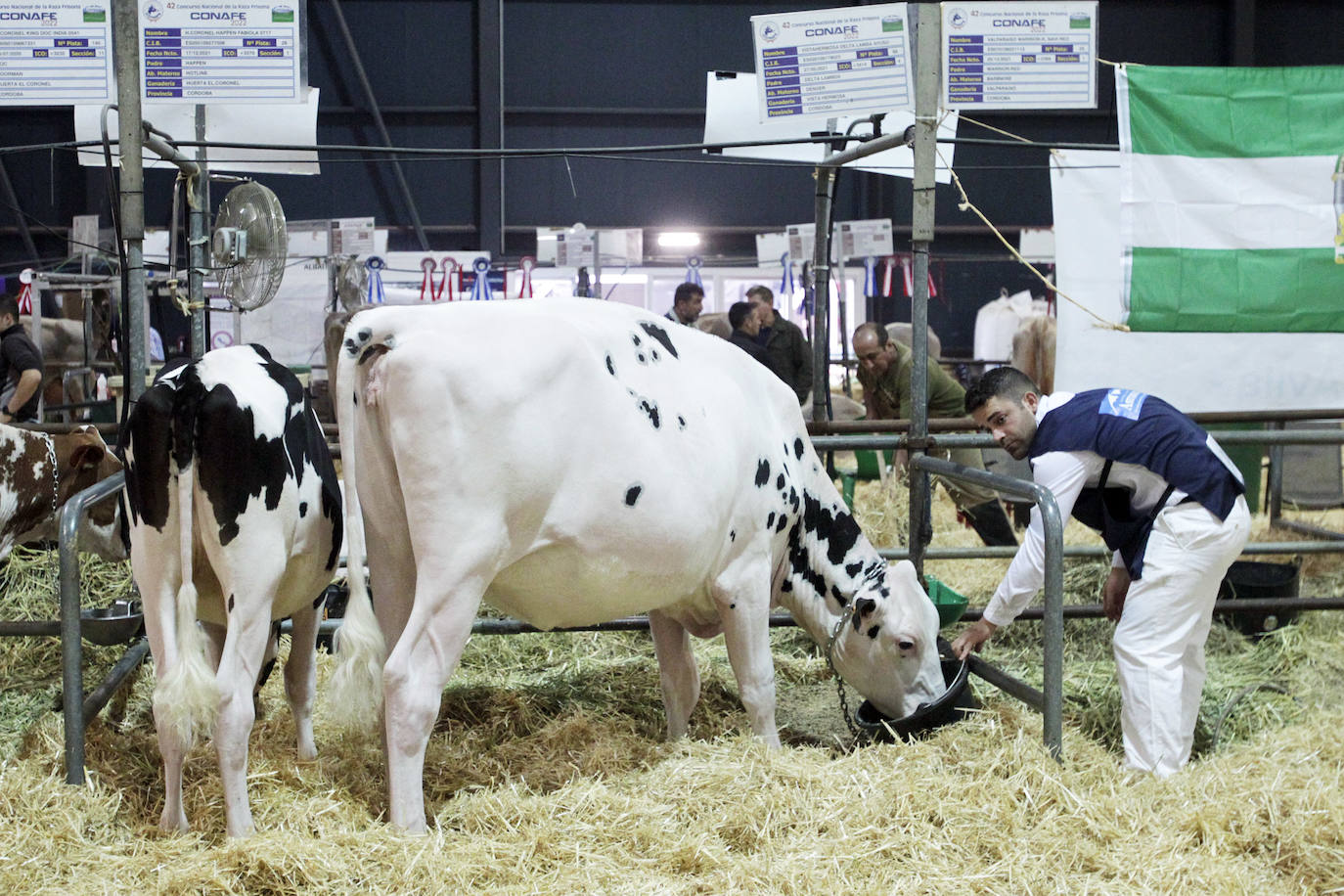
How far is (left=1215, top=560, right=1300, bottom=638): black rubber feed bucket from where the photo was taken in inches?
219

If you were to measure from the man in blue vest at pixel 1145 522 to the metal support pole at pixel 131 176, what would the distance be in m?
2.87

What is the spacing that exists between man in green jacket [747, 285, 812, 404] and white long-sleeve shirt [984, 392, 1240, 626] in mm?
5000

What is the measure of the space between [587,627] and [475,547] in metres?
1.25

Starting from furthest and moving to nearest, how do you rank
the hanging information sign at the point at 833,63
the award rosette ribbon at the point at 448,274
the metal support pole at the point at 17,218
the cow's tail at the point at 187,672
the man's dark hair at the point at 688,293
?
the metal support pole at the point at 17,218 → the award rosette ribbon at the point at 448,274 → the man's dark hair at the point at 688,293 → the hanging information sign at the point at 833,63 → the cow's tail at the point at 187,672

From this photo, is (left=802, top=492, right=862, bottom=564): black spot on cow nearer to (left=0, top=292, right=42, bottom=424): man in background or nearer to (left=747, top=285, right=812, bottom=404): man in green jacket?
(left=747, top=285, right=812, bottom=404): man in green jacket

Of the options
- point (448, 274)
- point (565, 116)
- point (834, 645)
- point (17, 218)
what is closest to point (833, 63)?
point (834, 645)

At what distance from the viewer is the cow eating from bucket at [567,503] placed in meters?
3.23

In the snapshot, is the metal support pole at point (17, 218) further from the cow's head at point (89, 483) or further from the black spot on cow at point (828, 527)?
the black spot on cow at point (828, 527)

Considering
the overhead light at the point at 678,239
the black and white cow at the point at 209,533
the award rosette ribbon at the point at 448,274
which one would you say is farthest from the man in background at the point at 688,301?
the overhead light at the point at 678,239

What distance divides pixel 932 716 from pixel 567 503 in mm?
1449

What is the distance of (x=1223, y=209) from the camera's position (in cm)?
497

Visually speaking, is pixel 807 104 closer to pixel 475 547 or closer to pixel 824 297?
pixel 824 297

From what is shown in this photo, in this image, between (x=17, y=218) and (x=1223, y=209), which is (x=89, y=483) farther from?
(x=17, y=218)

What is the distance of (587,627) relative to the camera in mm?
4406
